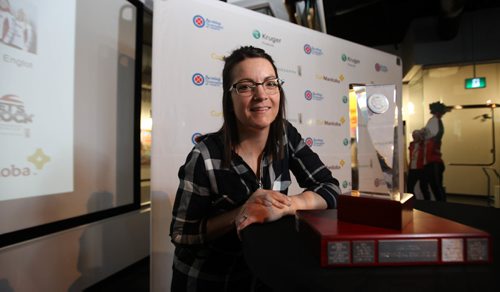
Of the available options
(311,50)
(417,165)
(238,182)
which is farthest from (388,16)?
(238,182)

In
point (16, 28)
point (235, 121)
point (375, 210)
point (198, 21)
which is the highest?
point (198, 21)

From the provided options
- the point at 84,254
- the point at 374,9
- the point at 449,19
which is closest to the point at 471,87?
the point at 449,19

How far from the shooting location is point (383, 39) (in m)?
6.02

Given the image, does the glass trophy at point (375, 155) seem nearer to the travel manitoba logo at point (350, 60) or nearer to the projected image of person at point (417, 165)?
the travel manitoba logo at point (350, 60)

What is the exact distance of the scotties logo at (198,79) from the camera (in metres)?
1.78

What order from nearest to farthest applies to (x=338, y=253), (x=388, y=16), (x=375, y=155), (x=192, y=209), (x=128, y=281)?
(x=338, y=253)
(x=375, y=155)
(x=192, y=209)
(x=128, y=281)
(x=388, y=16)

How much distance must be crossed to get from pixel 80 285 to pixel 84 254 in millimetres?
228

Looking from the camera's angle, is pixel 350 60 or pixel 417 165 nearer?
pixel 350 60

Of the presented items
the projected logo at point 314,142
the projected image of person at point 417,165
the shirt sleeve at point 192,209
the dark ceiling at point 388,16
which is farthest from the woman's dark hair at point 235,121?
the projected image of person at point 417,165

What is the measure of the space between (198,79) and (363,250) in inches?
60.3

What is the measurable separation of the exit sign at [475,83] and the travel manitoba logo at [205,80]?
19.2 feet

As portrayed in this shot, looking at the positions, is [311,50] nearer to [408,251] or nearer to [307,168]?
[307,168]

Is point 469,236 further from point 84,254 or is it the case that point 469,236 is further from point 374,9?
point 374,9

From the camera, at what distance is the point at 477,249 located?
50 centimetres
